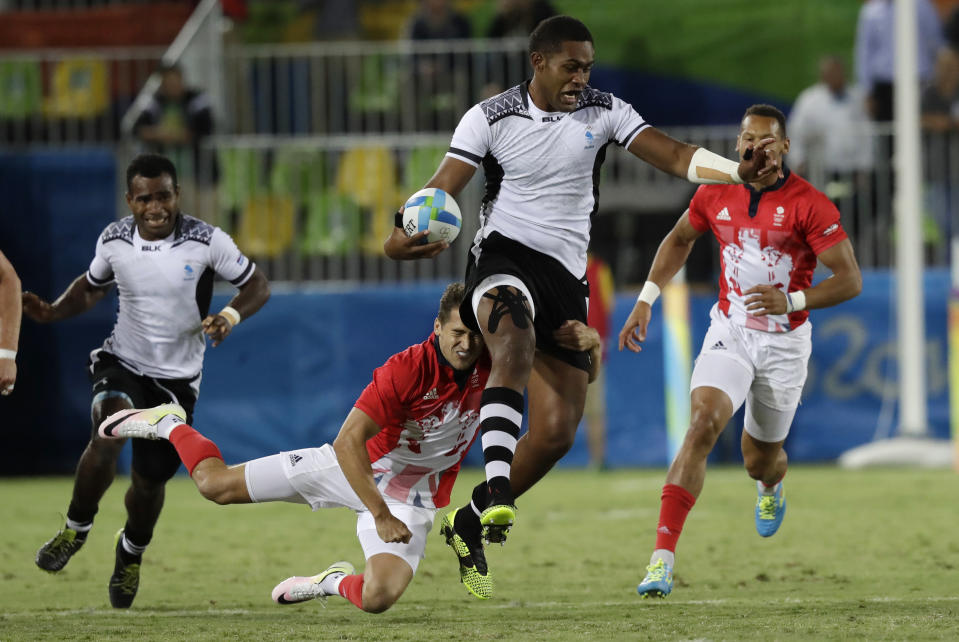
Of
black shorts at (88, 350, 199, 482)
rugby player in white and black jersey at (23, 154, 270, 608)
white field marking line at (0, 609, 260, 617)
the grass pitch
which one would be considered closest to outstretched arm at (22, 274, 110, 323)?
rugby player in white and black jersey at (23, 154, 270, 608)

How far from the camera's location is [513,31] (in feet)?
52.8

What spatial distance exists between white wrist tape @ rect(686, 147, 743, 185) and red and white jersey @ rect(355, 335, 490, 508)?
4.30 ft

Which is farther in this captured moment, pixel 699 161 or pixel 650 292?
pixel 650 292

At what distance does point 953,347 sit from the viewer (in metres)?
13.9

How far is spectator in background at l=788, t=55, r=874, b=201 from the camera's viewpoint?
50.5 feet

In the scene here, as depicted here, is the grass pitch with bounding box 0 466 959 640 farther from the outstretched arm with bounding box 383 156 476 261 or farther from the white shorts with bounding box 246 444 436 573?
the outstretched arm with bounding box 383 156 476 261

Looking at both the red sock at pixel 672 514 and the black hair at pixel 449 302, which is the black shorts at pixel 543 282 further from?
the red sock at pixel 672 514

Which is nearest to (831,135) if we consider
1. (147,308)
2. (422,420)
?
(147,308)

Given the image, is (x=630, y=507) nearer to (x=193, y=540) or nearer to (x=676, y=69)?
(x=193, y=540)

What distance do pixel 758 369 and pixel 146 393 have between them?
3.25 meters

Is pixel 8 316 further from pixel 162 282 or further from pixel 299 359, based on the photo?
pixel 299 359

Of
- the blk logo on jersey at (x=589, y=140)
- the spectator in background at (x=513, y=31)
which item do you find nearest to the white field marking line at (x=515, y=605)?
the blk logo on jersey at (x=589, y=140)

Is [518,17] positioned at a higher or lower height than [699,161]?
higher

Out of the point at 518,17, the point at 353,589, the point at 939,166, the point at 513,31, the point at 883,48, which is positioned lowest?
the point at 353,589
